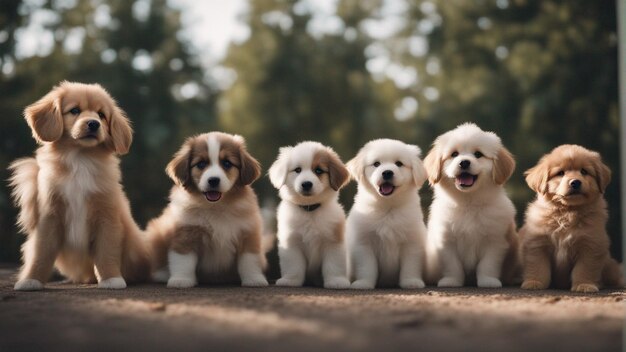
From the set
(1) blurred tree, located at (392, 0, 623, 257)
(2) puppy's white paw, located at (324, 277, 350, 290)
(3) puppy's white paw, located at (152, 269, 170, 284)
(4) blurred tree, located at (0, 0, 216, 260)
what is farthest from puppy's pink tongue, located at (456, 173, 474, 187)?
(4) blurred tree, located at (0, 0, 216, 260)

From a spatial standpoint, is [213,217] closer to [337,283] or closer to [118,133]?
[118,133]

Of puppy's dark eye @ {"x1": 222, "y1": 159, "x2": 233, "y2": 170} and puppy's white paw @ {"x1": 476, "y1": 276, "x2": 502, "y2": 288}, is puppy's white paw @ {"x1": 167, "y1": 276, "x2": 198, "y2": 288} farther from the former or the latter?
puppy's white paw @ {"x1": 476, "y1": 276, "x2": 502, "y2": 288}

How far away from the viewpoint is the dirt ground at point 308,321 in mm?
3102

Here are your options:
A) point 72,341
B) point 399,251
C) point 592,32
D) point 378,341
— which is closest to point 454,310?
point 378,341

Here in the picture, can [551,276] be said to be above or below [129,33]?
below

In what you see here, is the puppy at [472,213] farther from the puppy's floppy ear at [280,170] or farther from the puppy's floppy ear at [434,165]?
the puppy's floppy ear at [280,170]

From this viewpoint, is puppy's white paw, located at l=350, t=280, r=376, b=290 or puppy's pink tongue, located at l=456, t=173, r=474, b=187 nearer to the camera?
puppy's white paw, located at l=350, t=280, r=376, b=290

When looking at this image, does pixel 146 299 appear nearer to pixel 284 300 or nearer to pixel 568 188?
pixel 284 300

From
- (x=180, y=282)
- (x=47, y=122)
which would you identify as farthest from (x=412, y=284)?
(x=47, y=122)

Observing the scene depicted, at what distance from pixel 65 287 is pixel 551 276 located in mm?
4415

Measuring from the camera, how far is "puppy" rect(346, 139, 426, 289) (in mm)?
5488

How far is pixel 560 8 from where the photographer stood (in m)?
14.1

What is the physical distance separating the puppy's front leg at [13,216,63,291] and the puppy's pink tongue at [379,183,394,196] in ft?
9.22

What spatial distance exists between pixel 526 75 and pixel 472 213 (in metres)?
9.96
